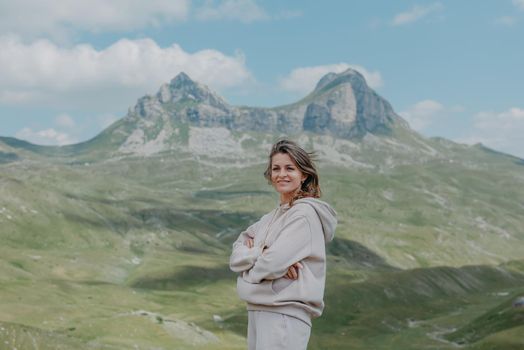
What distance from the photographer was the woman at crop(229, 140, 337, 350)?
33.2 ft

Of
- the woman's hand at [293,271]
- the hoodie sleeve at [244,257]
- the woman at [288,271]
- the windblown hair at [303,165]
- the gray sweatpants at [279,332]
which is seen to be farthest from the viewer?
the windblown hair at [303,165]

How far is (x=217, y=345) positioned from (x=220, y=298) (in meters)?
104

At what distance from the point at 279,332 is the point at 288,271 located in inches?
43.0

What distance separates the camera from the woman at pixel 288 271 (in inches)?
399

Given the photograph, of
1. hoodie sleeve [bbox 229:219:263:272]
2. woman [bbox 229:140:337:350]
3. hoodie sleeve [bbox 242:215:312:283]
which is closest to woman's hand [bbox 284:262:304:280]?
woman [bbox 229:140:337:350]

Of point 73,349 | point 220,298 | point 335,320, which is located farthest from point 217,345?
point 220,298

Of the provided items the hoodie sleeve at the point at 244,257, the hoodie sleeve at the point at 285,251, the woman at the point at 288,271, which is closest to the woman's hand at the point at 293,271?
the woman at the point at 288,271

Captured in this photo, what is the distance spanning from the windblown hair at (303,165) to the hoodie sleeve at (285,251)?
2.73ft

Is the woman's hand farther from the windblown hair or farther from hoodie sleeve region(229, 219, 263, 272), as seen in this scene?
the windblown hair

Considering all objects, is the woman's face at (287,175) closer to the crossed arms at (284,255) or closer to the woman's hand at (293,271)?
the crossed arms at (284,255)

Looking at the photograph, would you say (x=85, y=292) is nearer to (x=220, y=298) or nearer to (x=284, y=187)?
(x=220, y=298)

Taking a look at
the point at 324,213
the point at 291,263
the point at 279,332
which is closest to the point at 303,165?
the point at 324,213

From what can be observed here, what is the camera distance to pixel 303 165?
11219 millimetres

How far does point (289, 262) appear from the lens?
33.3 feet
